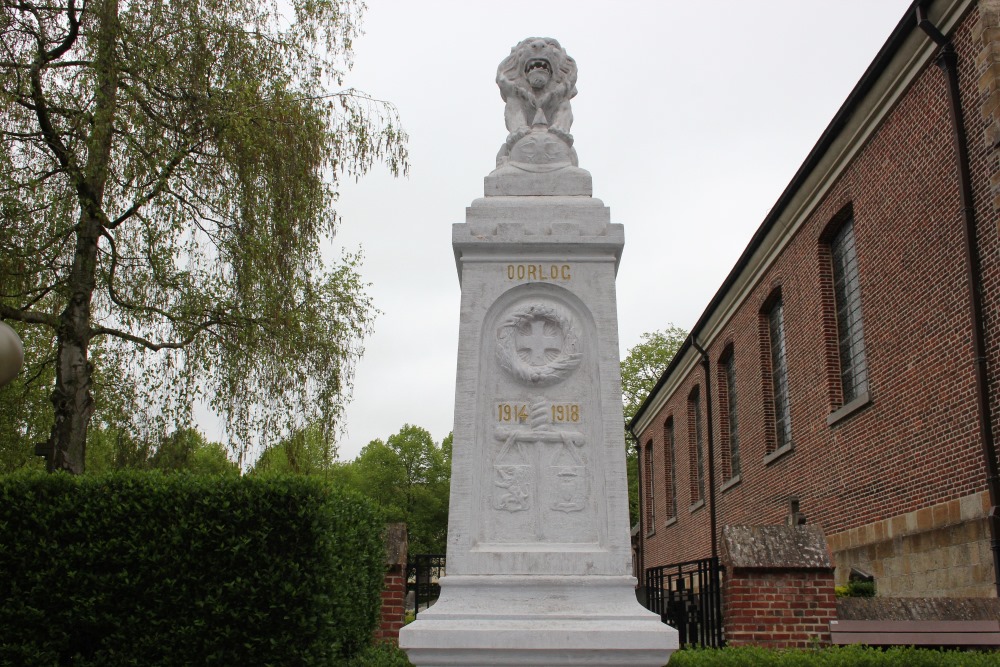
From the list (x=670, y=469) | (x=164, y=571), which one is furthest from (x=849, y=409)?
(x=670, y=469)

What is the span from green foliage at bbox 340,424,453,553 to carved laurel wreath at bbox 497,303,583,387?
38556 mm

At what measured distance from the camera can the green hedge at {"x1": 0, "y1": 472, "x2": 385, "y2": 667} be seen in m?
6.94

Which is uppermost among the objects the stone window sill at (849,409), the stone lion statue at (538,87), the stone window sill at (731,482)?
the stone lion statue at (538,87)

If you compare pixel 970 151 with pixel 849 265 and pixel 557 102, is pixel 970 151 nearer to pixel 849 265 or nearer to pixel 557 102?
pixel 849 265

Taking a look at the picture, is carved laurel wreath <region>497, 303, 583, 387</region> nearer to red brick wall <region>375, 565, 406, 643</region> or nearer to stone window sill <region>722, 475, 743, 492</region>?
red brick wall <region>375, 565, 406, 643</region>

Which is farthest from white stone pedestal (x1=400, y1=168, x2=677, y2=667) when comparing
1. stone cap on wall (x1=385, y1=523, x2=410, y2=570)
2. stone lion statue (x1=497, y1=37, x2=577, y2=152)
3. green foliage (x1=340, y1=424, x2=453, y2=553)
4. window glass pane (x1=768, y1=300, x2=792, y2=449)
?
green foliage (x1=340, y1=424, x2=453, y2=553)

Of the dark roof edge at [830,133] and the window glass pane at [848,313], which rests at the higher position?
the dark roof edge at [830,133]

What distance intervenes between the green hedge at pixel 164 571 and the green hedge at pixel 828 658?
9.89 ft

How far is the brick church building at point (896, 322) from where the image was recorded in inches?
425

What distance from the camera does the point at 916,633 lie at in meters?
7.92

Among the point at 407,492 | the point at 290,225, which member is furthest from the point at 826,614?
the point at 407,492

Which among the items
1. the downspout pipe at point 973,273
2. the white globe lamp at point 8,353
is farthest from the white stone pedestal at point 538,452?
the downspout pipe at point 973,273

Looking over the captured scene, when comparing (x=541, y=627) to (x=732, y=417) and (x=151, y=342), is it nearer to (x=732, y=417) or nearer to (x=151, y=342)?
(x=151, y=342)

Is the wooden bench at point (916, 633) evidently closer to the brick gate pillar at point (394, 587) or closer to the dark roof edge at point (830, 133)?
the brick gate pillar at point (394, 587)
